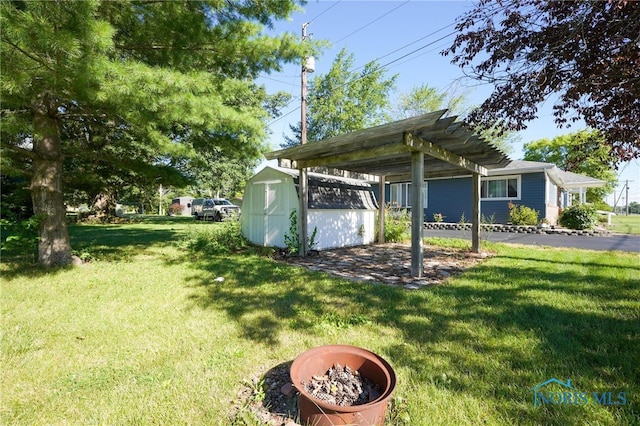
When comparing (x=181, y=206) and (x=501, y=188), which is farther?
(x=181, y=206)

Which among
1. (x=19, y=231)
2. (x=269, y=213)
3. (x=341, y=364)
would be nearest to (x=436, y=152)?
(x=341, y=364)

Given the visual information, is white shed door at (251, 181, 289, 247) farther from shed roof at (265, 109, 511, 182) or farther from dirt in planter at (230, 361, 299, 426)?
dirt in planter at (230, 361, 299, 426)

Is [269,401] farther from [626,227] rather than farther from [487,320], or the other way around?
[626,227]

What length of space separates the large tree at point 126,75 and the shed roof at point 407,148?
1.24m

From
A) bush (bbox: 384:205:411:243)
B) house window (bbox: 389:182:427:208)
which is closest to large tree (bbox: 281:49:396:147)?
house window (bbox: 389:182:427:208)

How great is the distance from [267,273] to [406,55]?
32.4 ft

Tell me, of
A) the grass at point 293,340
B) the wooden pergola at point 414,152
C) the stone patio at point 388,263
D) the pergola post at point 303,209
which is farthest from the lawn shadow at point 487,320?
the pergola post at point 303,209

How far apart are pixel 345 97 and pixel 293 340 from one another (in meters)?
21.9

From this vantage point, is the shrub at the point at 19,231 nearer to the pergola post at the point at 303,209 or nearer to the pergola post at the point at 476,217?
the pergola post at the point at 303,209

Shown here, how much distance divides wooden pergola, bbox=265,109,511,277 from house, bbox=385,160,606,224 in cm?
583

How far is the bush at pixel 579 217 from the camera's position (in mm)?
11836

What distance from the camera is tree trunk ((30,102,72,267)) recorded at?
509cm

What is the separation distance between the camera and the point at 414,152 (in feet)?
15.8

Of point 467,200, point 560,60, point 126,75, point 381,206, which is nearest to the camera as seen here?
point 560,60
